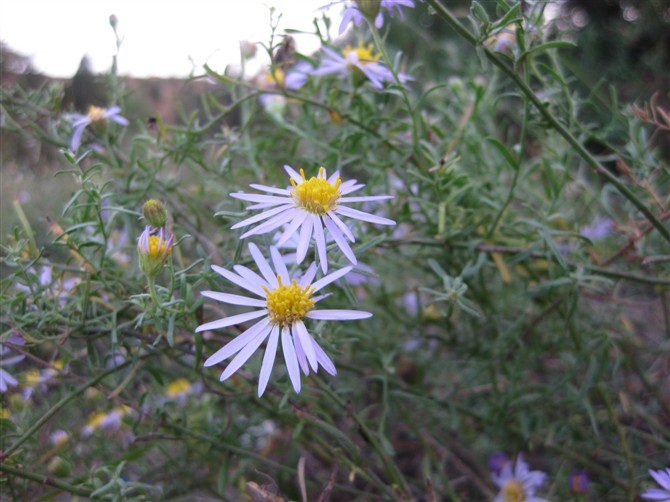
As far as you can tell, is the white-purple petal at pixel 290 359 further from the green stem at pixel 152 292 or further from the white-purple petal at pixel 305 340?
the green stem at pixel 152 292

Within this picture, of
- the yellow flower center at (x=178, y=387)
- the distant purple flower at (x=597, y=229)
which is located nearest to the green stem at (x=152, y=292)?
the yellow flower center at (x=178, y=387)

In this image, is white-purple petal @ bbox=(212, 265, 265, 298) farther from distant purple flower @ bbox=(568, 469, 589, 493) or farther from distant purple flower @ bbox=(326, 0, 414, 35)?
distant purple flower @ bbox=(568, 469, 589, 493)

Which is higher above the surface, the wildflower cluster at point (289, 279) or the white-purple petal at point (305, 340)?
the wildflower cluster at point (289, 279)

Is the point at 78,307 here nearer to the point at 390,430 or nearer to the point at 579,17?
the point at 390,430

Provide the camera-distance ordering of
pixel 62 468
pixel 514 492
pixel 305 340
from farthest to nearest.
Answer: pixel 514 492 → pixel 62 468 → pixel 305 340

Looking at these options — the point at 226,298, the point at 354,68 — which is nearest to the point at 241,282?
the point at 226,298

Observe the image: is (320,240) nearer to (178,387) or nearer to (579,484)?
(579,484)
